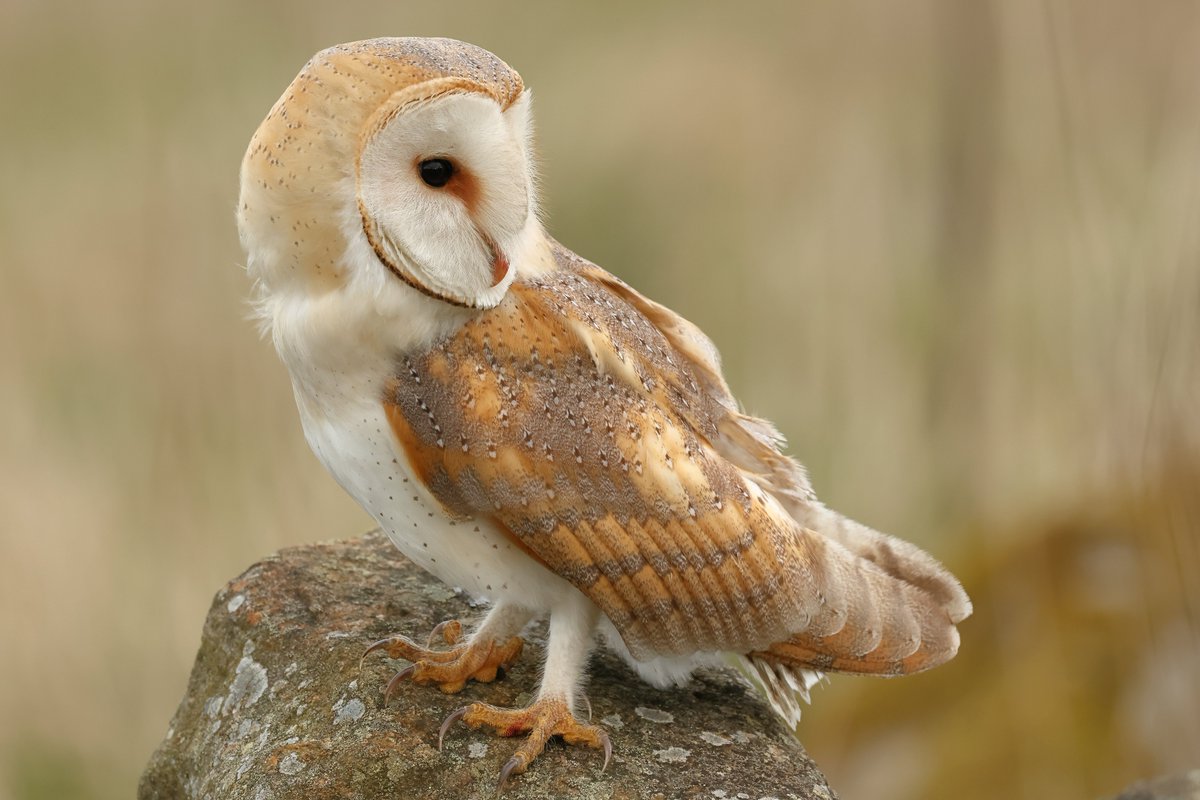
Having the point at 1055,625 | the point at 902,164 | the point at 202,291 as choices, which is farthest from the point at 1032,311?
the point at 202,291

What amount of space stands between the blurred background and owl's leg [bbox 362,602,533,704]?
121 centimetres

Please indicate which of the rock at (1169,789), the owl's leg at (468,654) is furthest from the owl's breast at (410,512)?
the rock at (1169,789)

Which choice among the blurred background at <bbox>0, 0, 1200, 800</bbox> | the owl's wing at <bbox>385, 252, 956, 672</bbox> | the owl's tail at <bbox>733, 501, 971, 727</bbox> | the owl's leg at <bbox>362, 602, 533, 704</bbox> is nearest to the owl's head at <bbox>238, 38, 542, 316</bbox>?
the owl's wing at <bbox>385, 252, 956, 672</bbox>

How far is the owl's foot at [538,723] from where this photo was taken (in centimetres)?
278

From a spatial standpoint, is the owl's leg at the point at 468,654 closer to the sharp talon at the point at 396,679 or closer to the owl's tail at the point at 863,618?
the sharp talon at the point at 396,679

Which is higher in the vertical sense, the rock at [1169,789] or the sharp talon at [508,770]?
the rock at [1169,789]

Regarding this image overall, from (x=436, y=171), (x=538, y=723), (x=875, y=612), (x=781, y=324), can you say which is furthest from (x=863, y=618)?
(x=781, y=324)

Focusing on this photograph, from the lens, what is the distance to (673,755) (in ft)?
9.32

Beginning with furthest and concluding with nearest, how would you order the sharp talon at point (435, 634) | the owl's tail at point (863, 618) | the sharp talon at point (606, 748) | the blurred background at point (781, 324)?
the blurred background at point (781, 324) → the sharp talon at point (435, 634) → the owl's tail at point (863, 618) → the sharp talon at point (606, 748)

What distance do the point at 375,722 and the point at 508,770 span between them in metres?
0.34

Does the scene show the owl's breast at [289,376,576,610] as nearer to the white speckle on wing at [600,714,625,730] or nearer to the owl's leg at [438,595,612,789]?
the owl's leg at [438,595,612,789]

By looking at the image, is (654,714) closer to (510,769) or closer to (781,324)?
(510,769)

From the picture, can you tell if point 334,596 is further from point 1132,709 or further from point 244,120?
point 1132,709

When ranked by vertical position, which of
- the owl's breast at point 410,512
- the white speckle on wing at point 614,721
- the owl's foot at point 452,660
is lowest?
the white speckle on wing at point 614,721
